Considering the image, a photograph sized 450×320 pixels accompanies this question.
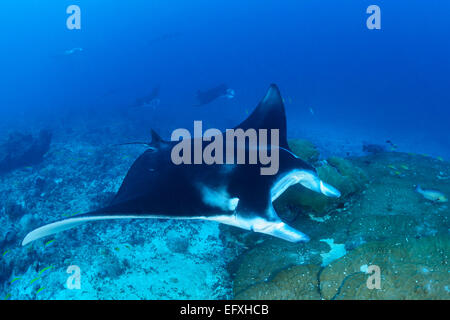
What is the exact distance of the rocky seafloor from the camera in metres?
2.82

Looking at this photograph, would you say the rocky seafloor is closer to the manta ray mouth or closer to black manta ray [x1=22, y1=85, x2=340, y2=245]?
the manta ray mouth

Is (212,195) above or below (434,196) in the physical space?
above

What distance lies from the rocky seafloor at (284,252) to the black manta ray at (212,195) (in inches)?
30.7

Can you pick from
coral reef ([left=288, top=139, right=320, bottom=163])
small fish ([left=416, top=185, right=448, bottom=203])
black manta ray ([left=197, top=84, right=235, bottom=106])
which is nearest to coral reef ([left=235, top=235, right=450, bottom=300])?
small fish ([left=416, top=185, right=448, bottom=203])

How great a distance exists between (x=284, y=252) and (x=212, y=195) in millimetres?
1512

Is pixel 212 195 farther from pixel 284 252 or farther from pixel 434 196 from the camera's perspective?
pixel 434 196

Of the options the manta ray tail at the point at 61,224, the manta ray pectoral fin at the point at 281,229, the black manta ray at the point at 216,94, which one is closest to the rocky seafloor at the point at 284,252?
the manta ray pectoral fin at the point at 281,229

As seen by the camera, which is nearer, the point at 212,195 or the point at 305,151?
the point at 212,195

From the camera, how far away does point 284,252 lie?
353 centimetres

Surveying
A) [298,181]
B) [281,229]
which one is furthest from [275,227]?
[298,181]

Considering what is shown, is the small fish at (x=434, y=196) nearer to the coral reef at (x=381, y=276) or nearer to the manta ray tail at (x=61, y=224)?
the coral reef at (x=381, y=276)

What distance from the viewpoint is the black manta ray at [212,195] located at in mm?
2506

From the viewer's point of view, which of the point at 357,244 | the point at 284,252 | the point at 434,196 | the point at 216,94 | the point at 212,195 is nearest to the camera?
the point at 212,195
